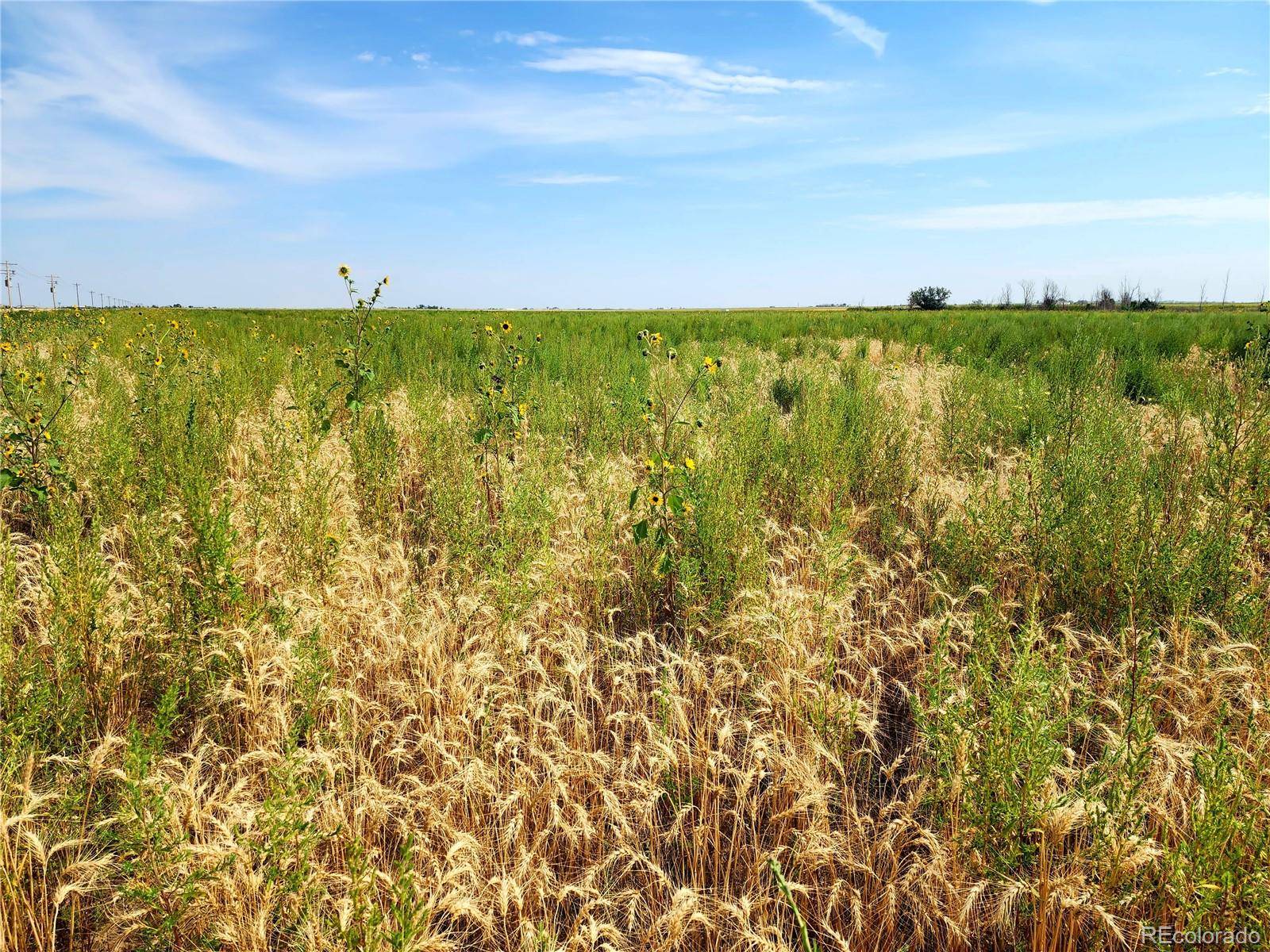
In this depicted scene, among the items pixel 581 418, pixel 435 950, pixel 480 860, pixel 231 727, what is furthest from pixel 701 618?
pixel 581 418

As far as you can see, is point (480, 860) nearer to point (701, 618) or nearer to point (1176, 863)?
point (701, 618)

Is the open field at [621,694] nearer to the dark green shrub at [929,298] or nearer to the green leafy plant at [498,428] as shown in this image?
the green leafy plant at [498,428]

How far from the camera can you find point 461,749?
2.10 metres

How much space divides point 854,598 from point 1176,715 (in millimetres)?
1326

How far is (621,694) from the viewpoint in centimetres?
243

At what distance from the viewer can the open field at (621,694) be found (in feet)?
5.24
